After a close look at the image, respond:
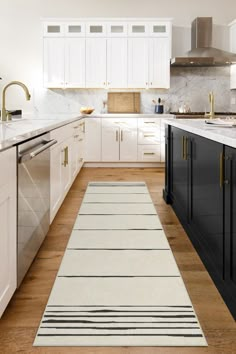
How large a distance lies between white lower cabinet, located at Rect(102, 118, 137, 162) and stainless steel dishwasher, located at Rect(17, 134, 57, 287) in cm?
405

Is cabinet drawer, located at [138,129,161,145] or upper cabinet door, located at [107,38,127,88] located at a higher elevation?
upper cabinet door, located at [107,38,127,88]

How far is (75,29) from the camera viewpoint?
7180 millimetres

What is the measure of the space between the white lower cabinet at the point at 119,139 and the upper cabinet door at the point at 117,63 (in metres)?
0.63

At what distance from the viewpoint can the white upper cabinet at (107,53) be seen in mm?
7168

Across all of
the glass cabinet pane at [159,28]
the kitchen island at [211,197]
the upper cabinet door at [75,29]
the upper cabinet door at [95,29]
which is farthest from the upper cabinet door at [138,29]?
the kitchen island at [211,197]

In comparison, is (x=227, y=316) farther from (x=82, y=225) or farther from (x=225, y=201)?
(x=82, y=225)

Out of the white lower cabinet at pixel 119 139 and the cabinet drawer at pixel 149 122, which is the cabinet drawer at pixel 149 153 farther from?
the cabinet drawer at pixel 149 122

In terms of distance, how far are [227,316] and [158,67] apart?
229 inches

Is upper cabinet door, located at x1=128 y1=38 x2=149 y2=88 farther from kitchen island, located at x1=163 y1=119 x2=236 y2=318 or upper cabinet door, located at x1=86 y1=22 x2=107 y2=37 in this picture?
kitchen island, located at x1=163 y1=119 x2=236 y2=318

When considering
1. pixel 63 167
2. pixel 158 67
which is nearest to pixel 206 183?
pixel 63 167

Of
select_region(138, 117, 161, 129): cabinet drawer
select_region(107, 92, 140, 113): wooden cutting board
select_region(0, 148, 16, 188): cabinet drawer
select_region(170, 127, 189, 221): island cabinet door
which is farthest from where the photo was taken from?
select_region(107, 92, 140, 113): wooden cutting board

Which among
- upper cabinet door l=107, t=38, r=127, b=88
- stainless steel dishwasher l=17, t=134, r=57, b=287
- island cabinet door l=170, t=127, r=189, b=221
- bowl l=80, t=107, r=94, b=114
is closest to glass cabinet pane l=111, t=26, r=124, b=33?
upper cabinet door l=107, t=38, r=127, b=88

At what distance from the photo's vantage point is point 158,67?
7.26 m

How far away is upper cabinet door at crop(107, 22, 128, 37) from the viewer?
7.16 m
